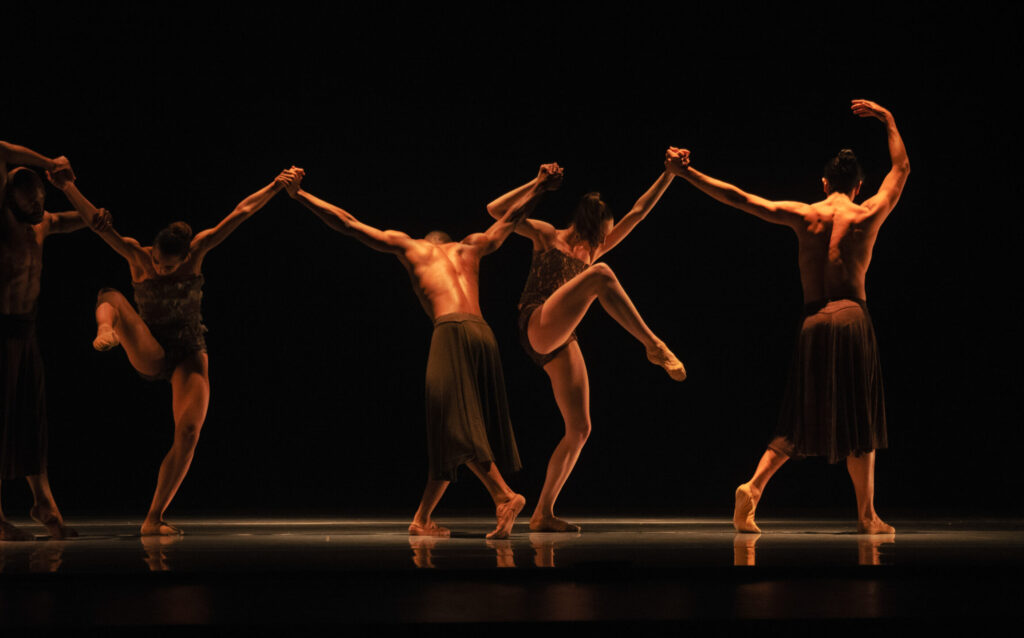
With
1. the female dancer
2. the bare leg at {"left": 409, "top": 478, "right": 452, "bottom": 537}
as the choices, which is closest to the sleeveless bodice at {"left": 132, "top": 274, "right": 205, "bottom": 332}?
the female dancer

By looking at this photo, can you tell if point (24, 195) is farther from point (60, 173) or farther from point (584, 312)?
point (584, 312)

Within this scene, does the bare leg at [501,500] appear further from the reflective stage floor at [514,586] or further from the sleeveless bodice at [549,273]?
the sleeveless bodice at [549,273]

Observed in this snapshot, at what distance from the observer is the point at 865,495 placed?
467cm

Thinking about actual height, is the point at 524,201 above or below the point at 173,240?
above

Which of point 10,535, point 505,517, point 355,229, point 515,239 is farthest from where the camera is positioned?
point 515,239

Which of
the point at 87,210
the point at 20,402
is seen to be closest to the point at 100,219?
the point at 87,210

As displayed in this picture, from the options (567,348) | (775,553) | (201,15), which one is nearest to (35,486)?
(567,348)

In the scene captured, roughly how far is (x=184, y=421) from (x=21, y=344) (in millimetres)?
693

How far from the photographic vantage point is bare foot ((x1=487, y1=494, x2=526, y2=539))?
4.39 meters

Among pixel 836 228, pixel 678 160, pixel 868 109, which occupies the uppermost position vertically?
pixel 868 109

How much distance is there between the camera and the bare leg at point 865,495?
458cm

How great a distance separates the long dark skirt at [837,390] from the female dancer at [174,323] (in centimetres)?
229

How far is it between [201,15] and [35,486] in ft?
10.4

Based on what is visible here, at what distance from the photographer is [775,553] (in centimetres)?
354
